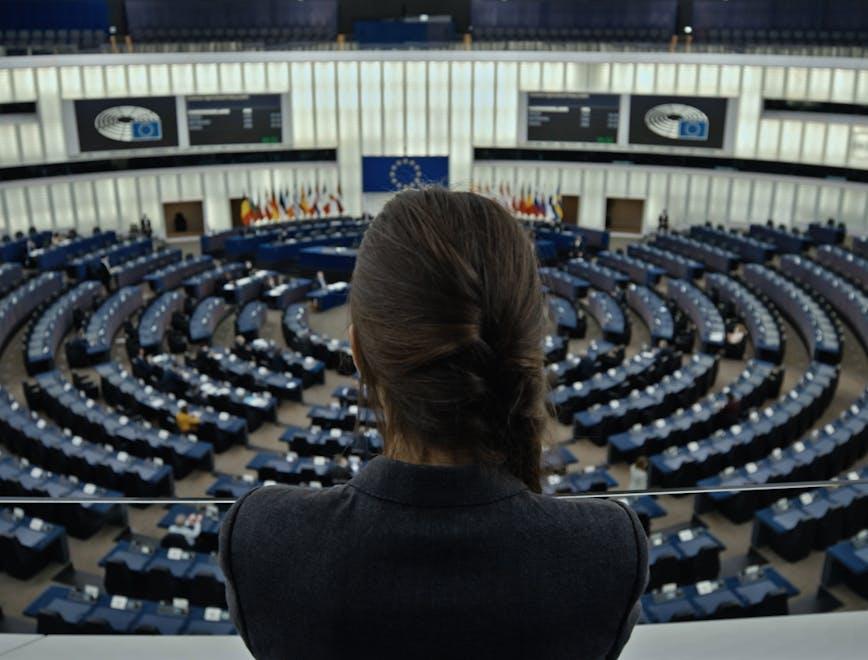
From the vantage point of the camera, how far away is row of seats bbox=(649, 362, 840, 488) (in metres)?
12.1

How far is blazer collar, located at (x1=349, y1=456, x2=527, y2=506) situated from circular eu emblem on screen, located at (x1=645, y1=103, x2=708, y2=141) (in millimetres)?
30969

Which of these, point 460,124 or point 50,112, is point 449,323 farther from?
point 460,124

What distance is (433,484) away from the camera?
1217mm

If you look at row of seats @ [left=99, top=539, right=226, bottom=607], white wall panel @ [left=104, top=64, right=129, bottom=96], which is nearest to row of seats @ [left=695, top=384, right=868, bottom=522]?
row of seats @ [left=99, top=539, right=226, bottom=607]

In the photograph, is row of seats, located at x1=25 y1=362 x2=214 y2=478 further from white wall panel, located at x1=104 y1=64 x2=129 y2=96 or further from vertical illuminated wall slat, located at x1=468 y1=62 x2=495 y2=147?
vertical illuminated wall slat, located at x1=468 y1=62 x2=495 y2=147

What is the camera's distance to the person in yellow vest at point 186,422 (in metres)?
13.9

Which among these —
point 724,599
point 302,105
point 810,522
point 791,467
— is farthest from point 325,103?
point 724,599

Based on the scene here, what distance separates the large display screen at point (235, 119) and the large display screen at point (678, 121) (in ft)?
44.6

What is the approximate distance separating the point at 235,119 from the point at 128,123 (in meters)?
3.77

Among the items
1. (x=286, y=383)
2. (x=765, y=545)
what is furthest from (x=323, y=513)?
(x=286, y=383)

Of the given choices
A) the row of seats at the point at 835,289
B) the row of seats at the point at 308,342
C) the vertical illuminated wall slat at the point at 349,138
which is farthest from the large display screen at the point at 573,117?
the row of seats at the point at 308,342

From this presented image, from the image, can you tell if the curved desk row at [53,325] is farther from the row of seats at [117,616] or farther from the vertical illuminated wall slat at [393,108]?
the vertical illuminated wall slat at [393,108]

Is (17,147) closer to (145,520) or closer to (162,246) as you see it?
(162,246)

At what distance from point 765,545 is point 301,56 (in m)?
24.5
